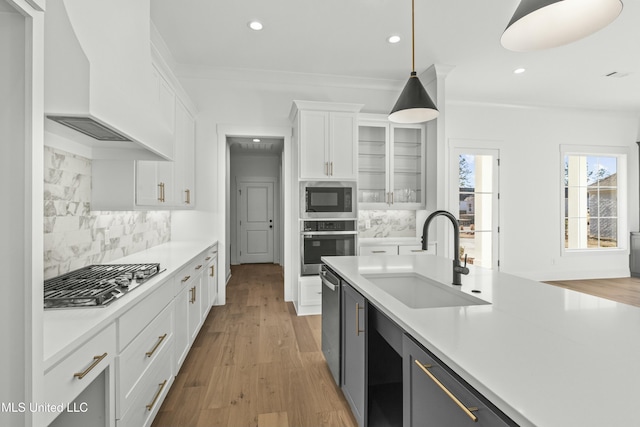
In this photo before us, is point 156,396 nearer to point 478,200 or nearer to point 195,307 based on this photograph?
point 195,307

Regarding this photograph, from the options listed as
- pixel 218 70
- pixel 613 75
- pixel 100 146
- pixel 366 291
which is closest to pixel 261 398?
pixel 366 291

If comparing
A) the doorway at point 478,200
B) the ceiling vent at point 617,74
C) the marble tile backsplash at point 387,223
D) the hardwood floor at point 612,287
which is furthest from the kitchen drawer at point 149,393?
the ceiling vent at point 617,74

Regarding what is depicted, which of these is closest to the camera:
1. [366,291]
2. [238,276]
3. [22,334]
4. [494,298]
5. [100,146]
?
[22,334]

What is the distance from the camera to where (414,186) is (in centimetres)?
446

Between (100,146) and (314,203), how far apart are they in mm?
2219

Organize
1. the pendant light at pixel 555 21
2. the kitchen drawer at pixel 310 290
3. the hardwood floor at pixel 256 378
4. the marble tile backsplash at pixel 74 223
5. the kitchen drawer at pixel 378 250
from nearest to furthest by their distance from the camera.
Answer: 1. the pendant light at pixel 555 21
2. the marble tile backsplash at pixel 74 223
3. the hardwood floor at pixel 256 378
4. the kitchen drawer at pixel 310 290
5. the kitchen drawer at pixel 378 250

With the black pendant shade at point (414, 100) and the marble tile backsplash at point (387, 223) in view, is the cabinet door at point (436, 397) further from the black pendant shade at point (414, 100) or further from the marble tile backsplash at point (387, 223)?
the marble tile backsplash at point (387, 223)

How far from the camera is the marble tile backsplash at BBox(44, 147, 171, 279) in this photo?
5.88 ft

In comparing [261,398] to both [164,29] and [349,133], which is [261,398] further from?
[164,29]

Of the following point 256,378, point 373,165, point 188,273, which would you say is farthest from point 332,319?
point 373,165

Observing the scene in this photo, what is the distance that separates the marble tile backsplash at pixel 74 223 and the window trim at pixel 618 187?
6713 mm

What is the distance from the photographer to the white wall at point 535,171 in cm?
548

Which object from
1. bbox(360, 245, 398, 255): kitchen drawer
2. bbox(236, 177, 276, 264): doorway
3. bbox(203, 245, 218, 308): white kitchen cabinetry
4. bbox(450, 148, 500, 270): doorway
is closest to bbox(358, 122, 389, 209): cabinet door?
bbox(360, 245, 398, 255): kitchen drawer

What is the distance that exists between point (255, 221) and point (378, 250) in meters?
4.12
